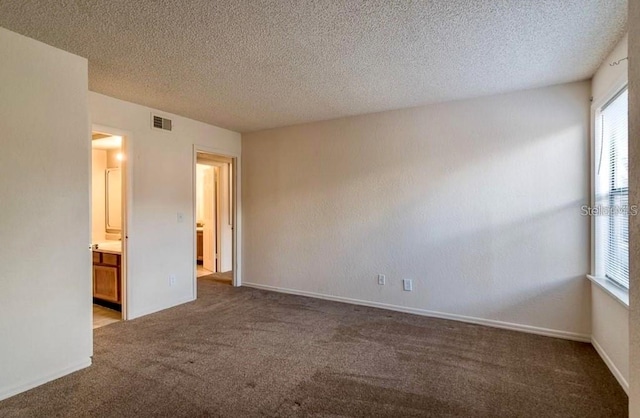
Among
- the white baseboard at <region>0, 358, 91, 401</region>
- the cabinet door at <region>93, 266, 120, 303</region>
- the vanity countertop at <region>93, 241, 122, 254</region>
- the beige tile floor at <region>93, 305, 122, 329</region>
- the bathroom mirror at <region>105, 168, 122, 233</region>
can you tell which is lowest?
the beige tile floor at <region>93, 305, 122, 329</region>

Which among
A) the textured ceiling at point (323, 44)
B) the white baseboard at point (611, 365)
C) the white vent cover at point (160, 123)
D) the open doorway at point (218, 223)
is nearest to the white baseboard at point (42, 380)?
the textured ceiling at point (323, 44)

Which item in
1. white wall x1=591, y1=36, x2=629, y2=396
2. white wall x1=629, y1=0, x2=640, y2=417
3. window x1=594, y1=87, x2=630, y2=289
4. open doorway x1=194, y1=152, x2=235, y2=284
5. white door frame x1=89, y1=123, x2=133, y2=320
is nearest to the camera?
white wall x1=629, y1=0, x2=640, y2=417

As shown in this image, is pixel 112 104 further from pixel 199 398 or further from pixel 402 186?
pixel 402 186

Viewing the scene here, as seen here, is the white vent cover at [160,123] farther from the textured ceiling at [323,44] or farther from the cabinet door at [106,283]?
the cabinet door at [106,283]

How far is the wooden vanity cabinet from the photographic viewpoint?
400cm

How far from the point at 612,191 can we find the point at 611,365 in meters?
1.38

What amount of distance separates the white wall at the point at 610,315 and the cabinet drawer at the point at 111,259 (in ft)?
15.9

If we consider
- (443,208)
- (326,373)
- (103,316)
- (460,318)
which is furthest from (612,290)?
(103,316)

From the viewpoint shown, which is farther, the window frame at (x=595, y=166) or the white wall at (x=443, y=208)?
the white wall at (x=443, y=208)

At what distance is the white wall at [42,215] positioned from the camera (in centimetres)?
227

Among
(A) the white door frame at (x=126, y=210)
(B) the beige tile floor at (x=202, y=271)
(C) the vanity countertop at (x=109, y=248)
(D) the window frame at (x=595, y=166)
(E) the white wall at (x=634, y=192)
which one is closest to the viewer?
(E) the white wall at (x=634, y=192)

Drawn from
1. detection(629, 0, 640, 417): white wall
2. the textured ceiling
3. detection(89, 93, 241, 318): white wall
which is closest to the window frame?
the textured ceiling

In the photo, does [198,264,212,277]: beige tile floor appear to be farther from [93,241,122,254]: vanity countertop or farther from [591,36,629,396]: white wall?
[591,36,629,396]: white wall

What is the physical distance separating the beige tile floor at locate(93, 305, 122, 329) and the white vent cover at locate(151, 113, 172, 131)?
2.26 meters
